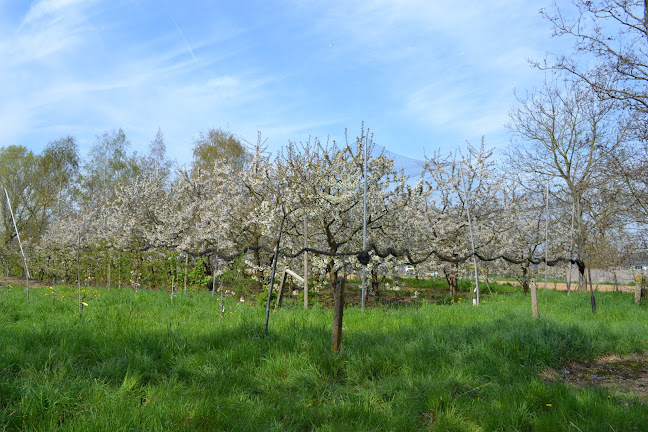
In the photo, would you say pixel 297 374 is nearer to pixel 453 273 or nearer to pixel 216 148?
pixel 453 273

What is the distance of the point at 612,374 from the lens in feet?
16.1

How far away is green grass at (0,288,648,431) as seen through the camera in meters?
3.25

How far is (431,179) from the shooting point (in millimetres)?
14758

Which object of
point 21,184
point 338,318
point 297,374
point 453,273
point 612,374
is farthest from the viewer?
point 21,184

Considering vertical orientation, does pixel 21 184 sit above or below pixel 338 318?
above

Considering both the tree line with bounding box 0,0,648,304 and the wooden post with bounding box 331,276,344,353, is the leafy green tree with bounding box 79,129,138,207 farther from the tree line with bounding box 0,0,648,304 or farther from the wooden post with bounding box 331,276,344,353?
the wooden post with bounding box 331,276,344,353

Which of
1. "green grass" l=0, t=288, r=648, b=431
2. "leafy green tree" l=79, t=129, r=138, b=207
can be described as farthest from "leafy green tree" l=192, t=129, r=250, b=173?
"green grass" l=0, t=288, r=648, b=431

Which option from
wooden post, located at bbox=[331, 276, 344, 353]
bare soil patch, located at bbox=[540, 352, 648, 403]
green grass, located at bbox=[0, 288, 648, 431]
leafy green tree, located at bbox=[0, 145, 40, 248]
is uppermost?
leafy green tree, located at bbox=[0, 145, 40, 248]

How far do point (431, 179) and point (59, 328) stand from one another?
39.9ft

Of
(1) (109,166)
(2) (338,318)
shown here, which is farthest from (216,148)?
(2) (338,318)

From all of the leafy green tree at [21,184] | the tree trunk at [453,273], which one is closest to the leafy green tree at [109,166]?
the leafy green tree at [21,184]

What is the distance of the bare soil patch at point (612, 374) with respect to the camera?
443 cm

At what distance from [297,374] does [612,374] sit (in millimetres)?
3705

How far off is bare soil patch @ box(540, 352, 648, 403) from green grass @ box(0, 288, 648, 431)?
14cm
